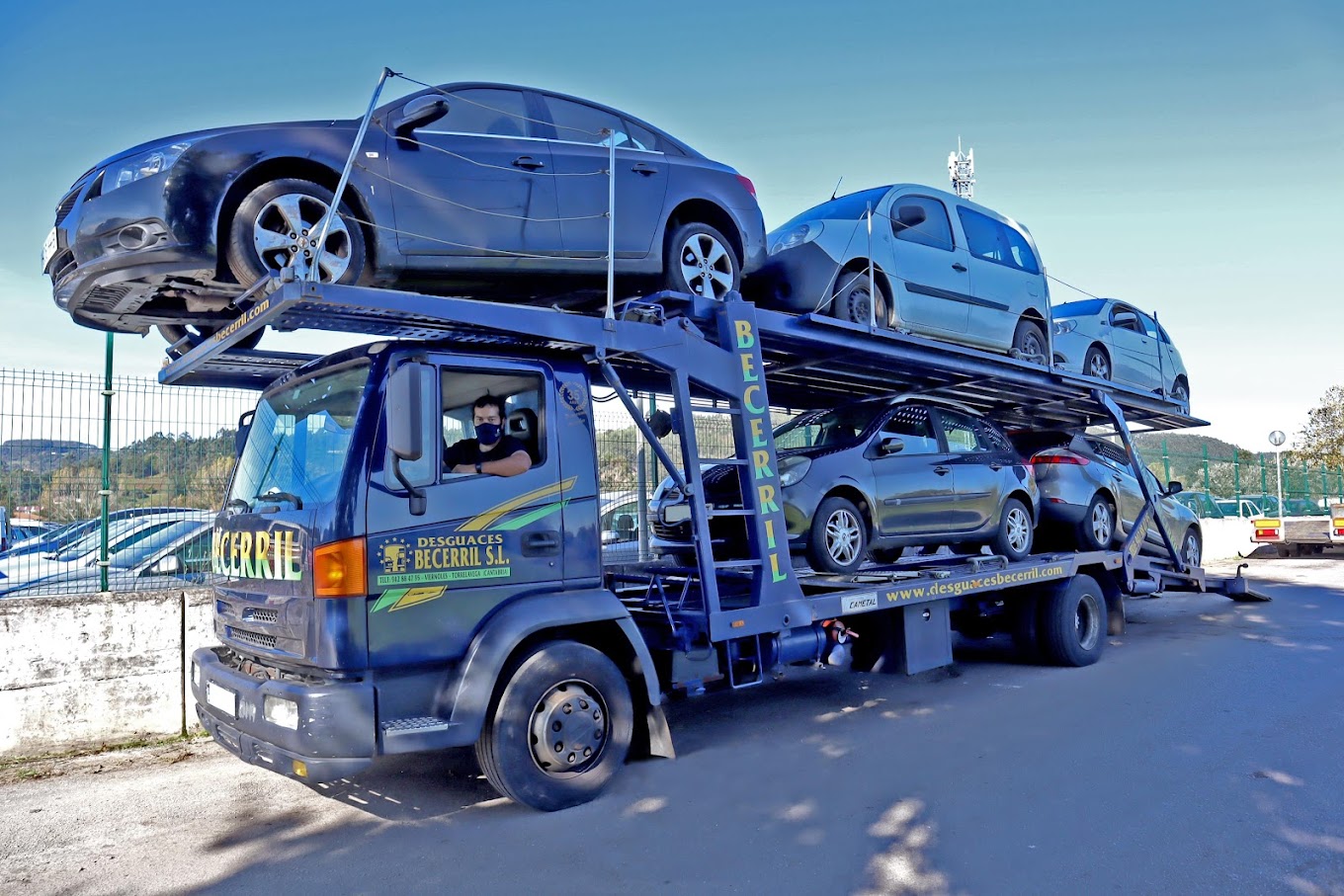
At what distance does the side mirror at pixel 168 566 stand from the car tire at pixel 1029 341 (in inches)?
276

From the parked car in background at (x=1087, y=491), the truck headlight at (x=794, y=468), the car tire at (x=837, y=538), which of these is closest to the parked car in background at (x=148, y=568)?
the truck headlight at (x=794, y=468)

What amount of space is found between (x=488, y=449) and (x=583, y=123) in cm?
259

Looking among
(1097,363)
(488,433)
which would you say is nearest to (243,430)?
(488,433)

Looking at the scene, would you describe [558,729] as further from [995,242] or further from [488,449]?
[995,242]

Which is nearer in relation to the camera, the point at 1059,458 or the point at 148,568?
the point at 148,568

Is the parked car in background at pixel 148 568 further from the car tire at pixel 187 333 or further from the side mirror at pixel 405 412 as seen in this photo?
the side mirror at pixel 405 412

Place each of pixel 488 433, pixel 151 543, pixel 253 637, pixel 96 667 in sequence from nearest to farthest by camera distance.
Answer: pixel 253 637 → pixel 488 433 → pixel 96 667 → pixel 151 543

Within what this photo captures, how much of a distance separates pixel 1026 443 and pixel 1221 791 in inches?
243

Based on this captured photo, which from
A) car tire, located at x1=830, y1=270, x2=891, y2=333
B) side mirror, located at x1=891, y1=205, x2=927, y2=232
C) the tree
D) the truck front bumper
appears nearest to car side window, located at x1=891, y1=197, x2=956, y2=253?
side mirror, located at x1=891, y1=205, x2=927, y2=232

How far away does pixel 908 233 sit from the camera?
7691mm

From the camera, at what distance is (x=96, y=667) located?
6.48 meters

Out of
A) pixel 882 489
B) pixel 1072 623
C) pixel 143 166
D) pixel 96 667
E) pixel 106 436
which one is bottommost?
pixel 1072 623

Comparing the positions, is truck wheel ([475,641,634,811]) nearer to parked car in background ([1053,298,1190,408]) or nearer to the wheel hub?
the wheel hub

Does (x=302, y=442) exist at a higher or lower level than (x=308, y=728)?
higher
